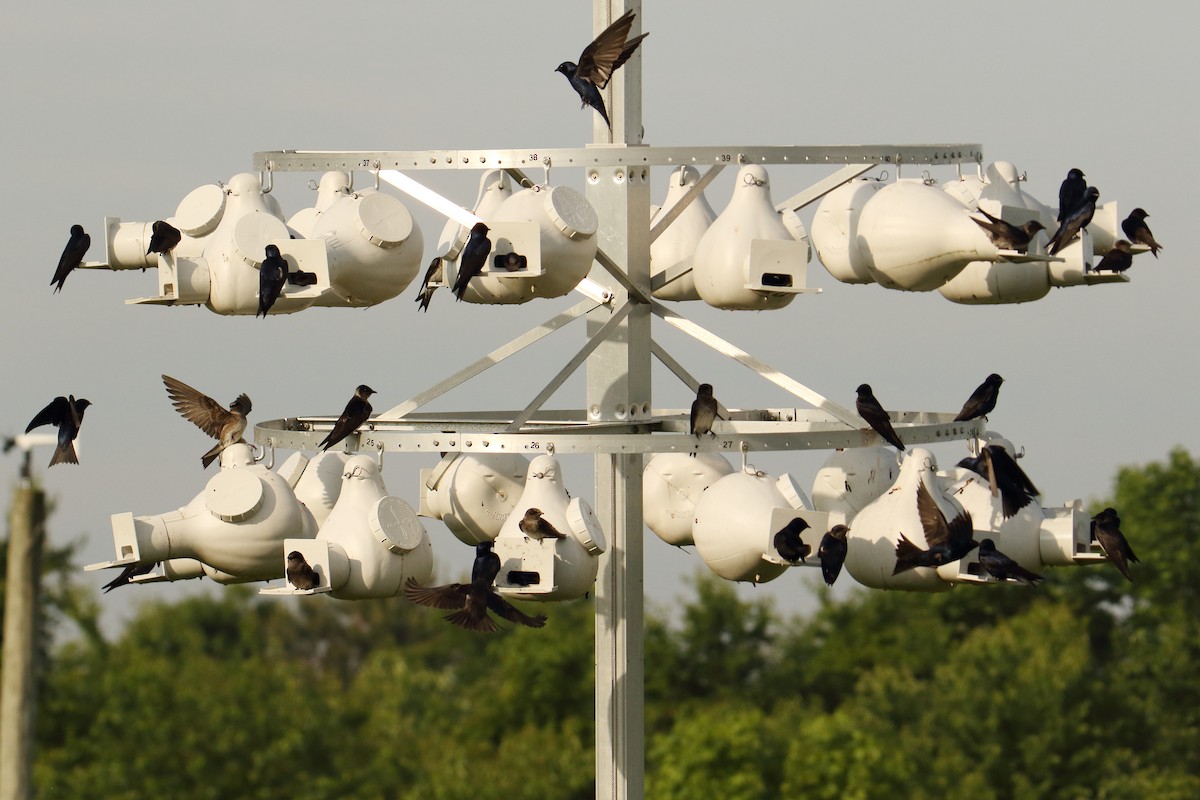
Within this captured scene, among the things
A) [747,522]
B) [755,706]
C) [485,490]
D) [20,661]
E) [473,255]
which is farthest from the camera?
[755,706]

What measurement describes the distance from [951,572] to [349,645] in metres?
56.5

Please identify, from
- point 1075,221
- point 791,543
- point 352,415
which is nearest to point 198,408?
point 352,415

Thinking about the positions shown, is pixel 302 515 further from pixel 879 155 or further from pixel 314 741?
pixel 314 741

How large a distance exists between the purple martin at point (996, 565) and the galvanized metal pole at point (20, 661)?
5.96m

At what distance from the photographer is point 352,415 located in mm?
10539

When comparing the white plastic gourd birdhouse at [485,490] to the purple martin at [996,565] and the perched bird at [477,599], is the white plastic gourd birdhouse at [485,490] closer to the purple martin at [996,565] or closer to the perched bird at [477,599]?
the perched bird at [477,599]

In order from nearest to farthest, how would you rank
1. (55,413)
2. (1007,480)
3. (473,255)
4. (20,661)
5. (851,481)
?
1. (20,661)
2. (473,255)
3. (1007,480)
4. (851,481)
5. (55,413)

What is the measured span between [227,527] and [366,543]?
0.73 meters

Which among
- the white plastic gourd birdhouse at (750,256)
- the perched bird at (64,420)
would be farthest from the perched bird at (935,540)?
the perched bird at (64,420)

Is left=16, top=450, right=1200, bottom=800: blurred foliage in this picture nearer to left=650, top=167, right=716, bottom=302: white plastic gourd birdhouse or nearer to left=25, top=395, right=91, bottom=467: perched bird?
left=650, top=167, right=716, bottom=302: white plastic gourd birdhouse

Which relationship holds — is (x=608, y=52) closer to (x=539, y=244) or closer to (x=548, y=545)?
(x=539, y=244)

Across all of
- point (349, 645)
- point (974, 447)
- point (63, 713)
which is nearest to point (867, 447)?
point (974, 447)

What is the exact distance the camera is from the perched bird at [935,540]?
10164 mm

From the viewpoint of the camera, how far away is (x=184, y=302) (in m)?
10.8
